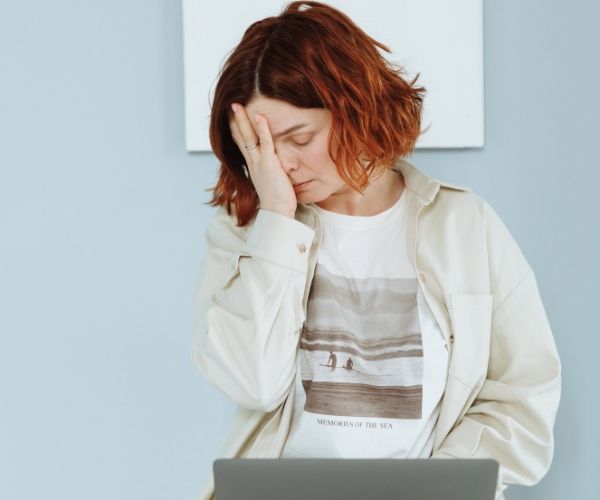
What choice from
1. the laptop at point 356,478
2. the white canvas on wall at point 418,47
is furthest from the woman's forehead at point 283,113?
the laptop at point 356,478

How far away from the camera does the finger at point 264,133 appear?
1322 mm

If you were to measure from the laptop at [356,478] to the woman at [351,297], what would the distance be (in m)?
0.31

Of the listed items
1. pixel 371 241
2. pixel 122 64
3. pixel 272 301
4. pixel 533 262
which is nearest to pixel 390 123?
pixel 371 241

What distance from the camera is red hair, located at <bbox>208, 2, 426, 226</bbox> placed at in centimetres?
130

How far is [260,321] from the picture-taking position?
1.33 metres

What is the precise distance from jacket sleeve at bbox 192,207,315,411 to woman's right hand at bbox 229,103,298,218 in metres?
0.02

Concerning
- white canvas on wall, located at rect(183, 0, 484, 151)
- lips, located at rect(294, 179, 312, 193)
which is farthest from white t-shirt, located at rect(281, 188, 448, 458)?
white canvas on wall, located at rect(183, 0, 484, 151)

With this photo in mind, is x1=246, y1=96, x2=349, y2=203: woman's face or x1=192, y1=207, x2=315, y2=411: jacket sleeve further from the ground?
x1=246, y1=96, x2=349, y2=203: woman's face

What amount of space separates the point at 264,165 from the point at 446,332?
1.19 feet

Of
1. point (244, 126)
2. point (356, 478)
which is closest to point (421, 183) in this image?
point (244, 126)

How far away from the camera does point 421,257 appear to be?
1401 millimetres

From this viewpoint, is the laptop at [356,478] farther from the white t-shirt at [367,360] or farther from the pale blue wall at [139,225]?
the pale blue wall at [139,225]

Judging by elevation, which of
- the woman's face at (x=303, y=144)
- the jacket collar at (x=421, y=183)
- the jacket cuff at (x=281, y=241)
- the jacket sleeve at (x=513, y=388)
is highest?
the woman's face at (x=303, y=144)

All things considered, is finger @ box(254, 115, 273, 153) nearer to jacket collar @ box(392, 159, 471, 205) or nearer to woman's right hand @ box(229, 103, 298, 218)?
woman's right hand @ box(229, 103, 298, 218)
